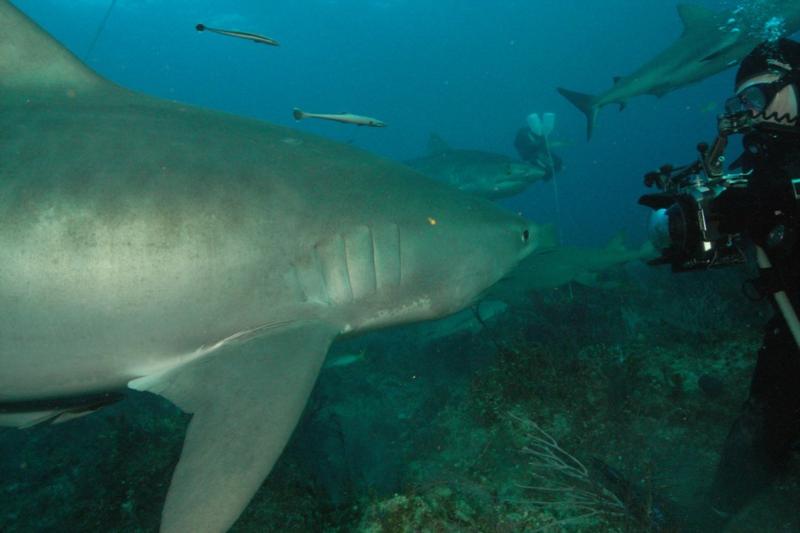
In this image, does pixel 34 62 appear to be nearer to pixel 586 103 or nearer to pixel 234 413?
pixel 234 413

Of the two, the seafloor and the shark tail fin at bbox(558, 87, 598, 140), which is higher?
the shark tail fin at bbox(558, 87, 598, 140)

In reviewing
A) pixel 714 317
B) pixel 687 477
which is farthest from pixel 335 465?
pixel 714 317

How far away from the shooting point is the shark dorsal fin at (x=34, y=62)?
283 centimetres

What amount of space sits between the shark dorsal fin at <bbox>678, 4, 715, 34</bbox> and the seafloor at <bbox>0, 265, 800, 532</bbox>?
792 cm

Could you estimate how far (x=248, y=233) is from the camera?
96.0 inches

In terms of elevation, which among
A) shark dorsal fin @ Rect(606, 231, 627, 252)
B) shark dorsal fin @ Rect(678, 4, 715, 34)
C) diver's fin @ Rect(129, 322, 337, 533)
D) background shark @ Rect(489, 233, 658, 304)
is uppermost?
shark dorsal fin @ Rect(678, 4, 715, 34)

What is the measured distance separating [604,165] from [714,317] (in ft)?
666

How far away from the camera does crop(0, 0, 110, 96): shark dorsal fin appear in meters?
2.83

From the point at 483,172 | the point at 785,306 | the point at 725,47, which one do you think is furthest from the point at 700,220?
the point at 725,47

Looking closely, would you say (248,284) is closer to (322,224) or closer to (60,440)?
(322,224)

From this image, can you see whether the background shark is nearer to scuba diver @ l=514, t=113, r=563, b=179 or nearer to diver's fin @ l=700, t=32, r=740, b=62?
diver's fin @ l=700, t=32, r=740, b=62

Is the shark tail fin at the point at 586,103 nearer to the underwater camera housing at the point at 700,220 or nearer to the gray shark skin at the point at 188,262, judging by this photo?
the underwater camera housing at the point at 700,220

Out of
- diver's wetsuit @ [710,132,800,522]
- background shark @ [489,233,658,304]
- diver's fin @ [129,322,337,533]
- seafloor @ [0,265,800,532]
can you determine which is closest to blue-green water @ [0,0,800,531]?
seafloor @ [0,265,800,532]

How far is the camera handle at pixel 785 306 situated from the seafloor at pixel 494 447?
1.65 metres
